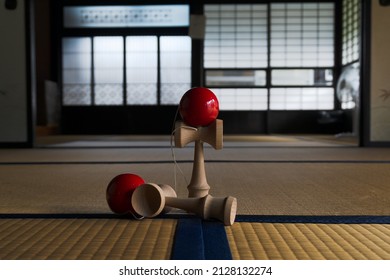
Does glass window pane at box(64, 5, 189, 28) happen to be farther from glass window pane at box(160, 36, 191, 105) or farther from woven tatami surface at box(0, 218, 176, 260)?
woven tatami surface at box(0, 218, 176, 260)

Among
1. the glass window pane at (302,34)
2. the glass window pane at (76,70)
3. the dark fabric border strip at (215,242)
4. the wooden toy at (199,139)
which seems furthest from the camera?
the glass window pane at (76,70)

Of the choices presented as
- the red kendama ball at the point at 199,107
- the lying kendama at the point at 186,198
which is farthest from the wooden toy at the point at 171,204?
the red kendama ball at the point at 199,107

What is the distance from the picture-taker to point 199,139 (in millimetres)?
1284

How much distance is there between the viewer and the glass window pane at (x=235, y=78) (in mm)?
8352

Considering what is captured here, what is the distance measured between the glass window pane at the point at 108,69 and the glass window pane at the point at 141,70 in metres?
0.15

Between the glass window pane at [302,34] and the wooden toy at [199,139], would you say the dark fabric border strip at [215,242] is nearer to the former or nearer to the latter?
the wooden toy at [199,139]

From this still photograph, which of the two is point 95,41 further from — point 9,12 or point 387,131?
point 387,131

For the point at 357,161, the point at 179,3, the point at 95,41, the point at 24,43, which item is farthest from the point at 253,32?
the point at 357,161

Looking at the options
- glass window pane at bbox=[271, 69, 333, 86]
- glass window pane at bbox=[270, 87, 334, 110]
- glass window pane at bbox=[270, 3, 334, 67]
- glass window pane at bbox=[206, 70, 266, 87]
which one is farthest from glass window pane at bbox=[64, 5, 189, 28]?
glass window pane at bbox=[270, 87, 334, 110]

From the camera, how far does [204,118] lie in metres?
1.23

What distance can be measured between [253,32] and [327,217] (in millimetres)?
7433

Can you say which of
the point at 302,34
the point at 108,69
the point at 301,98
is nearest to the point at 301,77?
the point at 301,98

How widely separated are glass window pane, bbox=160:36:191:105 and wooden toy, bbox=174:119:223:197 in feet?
23.2

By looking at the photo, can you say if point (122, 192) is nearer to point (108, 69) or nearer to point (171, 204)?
point (171, 204)
